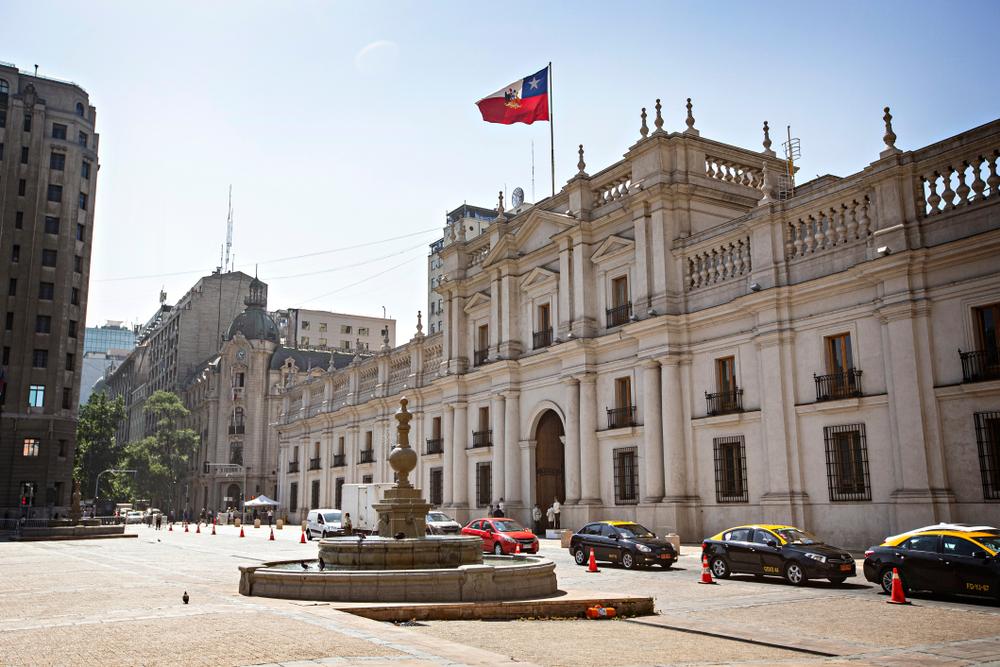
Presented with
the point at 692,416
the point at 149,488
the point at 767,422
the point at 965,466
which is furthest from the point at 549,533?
the point at 149,488

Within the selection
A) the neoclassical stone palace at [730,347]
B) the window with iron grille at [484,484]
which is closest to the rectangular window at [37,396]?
the neoclassical stone palace at [730,347]

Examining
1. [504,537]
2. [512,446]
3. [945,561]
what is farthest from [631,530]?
[512,446]

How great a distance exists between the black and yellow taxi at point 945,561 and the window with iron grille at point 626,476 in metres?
16.7

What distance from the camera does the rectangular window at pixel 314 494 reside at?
64750 millimetres

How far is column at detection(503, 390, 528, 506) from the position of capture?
4078cm

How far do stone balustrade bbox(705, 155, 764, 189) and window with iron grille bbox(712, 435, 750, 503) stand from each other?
36.6 feet

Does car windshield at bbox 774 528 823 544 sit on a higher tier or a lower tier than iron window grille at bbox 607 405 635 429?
lower

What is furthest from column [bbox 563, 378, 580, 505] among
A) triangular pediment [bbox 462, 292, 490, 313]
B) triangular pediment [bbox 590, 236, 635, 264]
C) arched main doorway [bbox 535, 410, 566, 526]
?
triangular pediment [bbox 462, 292, 490, 313]

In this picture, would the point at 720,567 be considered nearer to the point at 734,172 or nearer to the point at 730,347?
the point at 730,347

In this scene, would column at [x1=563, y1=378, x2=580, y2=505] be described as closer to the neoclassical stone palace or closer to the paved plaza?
the neoclassical stone palace

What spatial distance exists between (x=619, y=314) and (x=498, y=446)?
10.4 meters

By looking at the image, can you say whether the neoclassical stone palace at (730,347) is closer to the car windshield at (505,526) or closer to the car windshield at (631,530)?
the car windshield at (631,530)

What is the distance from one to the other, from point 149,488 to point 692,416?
69826mm

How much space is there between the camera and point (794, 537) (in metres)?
20.5
